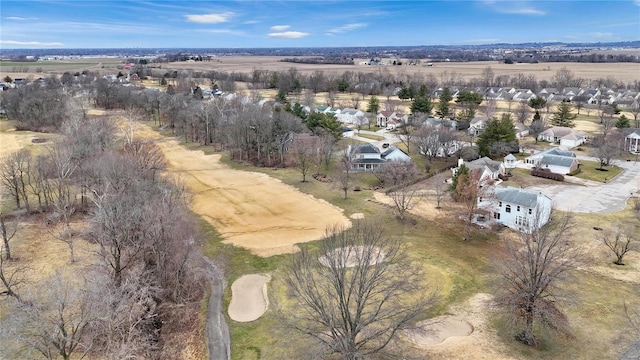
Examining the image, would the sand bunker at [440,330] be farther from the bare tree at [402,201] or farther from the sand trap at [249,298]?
the bare tree at [402,201]

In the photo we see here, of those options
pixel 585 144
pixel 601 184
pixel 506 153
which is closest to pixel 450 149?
pixel 506 153

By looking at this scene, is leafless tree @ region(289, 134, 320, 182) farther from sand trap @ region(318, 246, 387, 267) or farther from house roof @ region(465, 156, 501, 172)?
sand trap @ region(318, 246, 387, 267)

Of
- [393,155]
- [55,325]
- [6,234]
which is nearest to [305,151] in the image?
[393,155]

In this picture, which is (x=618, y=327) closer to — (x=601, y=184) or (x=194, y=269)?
(x=194, y=269)

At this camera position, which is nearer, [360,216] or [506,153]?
[360,216]

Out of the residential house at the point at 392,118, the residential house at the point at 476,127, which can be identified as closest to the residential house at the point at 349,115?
the residential house at the point at 392,118

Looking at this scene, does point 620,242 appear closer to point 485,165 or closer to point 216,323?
point 485,165
